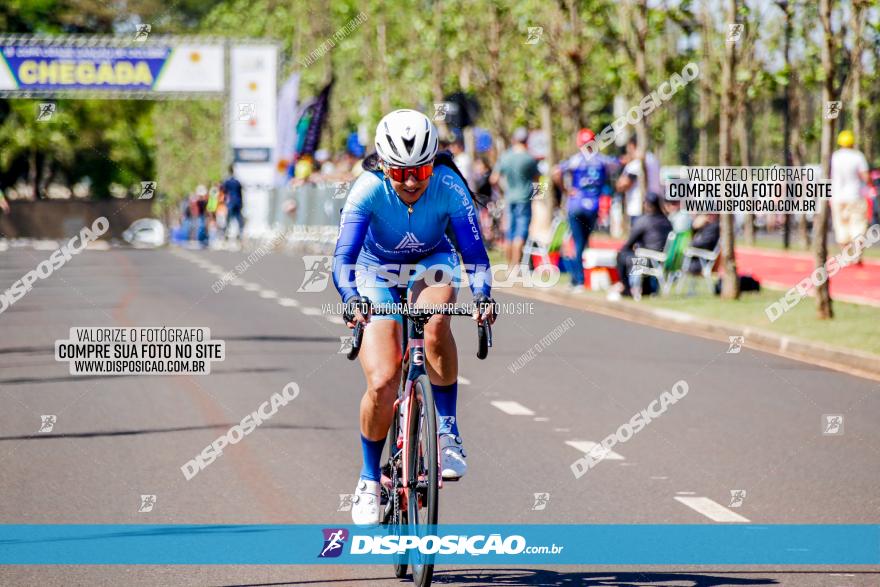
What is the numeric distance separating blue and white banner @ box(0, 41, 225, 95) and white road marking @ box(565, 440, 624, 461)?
4428 cm

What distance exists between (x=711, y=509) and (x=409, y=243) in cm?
234

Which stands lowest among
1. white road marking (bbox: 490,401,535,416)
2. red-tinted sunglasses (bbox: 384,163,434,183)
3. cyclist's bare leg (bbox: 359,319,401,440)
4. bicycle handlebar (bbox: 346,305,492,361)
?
white road marking (bbox: 490,401,535,416)

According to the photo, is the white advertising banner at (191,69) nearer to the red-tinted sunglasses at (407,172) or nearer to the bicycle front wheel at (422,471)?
the red-tinted sunglasses at (407,172)

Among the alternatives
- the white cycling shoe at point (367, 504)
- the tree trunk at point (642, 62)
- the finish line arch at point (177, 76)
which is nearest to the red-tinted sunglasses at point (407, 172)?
the white cycling shoe at point (367, 504)

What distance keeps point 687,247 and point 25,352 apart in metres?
8.86

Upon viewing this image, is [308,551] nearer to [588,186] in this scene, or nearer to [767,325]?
[767,325]

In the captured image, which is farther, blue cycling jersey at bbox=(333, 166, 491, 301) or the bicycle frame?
blue cycling jersey at bbox=(333, 166, 491, 301)

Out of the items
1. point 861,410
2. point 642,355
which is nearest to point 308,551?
point 861,410

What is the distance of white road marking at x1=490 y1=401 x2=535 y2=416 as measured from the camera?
12.0 metres

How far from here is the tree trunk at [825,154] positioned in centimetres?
1764

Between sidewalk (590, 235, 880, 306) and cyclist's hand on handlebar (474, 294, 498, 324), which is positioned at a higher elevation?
cyclist's hand on handlebar (474, 294, 498, 324)

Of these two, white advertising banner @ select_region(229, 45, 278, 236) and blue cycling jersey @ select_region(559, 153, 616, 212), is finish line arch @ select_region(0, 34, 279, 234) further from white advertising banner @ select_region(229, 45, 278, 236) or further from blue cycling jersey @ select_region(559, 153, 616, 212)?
blue cycling jersey @ select_region(559, 153, 616, 212)

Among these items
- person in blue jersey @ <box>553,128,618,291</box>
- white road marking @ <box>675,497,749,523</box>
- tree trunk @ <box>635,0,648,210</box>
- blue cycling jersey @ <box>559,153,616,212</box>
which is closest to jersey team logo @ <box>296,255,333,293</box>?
person in blue jersey @ <box>553,128,618,291</box>

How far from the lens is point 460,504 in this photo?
848cm
